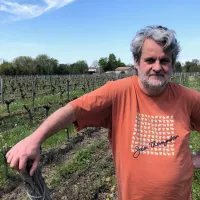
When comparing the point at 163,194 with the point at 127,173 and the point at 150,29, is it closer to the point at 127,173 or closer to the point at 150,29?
the point at 127,173

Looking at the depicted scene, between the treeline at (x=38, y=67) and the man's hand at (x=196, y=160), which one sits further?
the treeline at (x=38, y=67)

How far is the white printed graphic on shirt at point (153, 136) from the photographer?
221 cm

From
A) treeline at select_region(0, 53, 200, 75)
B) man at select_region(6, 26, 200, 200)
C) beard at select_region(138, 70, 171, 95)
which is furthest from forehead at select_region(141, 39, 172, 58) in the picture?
treeline at select_region(0, 53, 200, 75)

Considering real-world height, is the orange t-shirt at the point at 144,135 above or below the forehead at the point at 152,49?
below

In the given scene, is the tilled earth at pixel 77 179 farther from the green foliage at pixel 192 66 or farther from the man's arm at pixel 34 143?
the green foliage at pixel 192 66

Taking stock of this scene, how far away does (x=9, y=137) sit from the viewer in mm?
8961

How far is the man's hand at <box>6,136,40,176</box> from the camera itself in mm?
1687

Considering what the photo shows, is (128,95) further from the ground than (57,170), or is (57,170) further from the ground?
(128,95)

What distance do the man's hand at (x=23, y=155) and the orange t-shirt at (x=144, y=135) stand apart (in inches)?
17.9

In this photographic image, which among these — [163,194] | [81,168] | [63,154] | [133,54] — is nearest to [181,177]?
[163,194]

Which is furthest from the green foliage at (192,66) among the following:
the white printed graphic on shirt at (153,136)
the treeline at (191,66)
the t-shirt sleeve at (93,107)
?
the t-shirt sleeve at (93,107)

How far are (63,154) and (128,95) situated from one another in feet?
18.3

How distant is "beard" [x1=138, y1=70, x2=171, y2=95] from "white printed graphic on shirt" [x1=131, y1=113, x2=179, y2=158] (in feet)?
0.67

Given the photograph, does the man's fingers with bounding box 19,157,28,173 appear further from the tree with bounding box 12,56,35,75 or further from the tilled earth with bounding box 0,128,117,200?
the tree with bounding box 12,56,35,75
